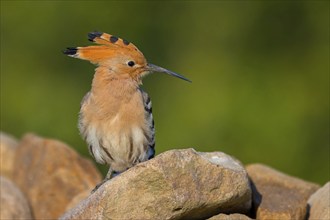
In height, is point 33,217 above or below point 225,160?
below

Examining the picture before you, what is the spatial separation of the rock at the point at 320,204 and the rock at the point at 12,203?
2.34m

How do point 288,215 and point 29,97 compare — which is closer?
point 288,215

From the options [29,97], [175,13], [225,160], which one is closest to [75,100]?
[29,97]

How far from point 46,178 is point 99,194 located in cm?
222

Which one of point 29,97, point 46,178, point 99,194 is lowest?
point 29,97

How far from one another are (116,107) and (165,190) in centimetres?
156

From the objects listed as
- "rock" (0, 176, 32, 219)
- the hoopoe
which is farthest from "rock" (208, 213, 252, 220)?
"rock" (0, 176, 32, 219)

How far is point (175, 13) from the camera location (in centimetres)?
1603

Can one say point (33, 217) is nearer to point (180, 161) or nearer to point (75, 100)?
point (180, 161)

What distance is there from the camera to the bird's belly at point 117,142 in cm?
897

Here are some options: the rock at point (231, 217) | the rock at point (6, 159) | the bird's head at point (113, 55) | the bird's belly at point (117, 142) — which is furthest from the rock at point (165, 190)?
the rock at point (6, 159)

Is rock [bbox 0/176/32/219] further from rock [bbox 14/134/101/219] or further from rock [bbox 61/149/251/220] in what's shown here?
rock [bbox 61/149/251/220]

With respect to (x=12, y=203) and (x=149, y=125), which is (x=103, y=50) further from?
(x=12, y=203)

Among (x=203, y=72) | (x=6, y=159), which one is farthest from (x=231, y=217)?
(x=203, y=72)
